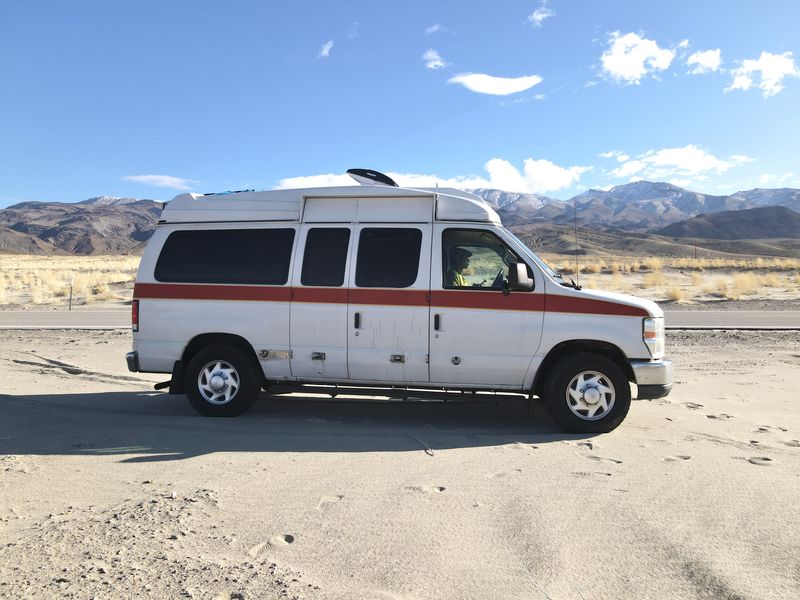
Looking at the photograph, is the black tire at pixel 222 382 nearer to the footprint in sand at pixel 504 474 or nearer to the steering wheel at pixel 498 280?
the steering wheel at pixel 498 280

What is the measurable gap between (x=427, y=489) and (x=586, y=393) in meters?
2.38

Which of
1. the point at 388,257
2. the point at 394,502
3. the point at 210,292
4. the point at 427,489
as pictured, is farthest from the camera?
the point at 210,292

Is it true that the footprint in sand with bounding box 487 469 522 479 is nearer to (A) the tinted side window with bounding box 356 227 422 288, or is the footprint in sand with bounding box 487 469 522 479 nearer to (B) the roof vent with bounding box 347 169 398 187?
(A) the tinted side window with bounding box 356 227 422 288

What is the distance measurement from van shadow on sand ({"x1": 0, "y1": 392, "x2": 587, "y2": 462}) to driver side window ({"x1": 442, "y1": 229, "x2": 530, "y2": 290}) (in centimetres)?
152

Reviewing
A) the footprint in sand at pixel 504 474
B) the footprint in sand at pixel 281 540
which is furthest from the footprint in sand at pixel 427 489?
the footprint in sand at pixel 281 540

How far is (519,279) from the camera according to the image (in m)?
6.30

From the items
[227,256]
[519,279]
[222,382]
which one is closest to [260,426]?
[222,382]

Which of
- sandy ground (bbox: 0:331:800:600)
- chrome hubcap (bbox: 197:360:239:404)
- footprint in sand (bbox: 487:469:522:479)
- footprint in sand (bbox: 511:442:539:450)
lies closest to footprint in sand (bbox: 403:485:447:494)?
sandy ground (bbox: 0:331:800:600)

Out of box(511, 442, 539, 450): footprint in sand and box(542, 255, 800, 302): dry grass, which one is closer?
box(511, 442, 539, 450): footprint in sand

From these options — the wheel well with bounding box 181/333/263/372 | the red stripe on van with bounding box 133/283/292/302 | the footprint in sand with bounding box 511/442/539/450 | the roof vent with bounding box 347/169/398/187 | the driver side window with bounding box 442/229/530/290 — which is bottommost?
the footprint in sand with bounding box 511/442/539/450

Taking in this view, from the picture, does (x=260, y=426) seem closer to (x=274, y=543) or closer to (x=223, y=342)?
(x=223, y=342)

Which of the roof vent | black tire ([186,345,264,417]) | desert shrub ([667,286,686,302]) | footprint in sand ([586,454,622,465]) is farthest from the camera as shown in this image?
desert shrub ([667,286,686,302])

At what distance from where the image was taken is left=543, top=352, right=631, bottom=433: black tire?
638cm

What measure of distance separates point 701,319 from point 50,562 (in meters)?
18.0
